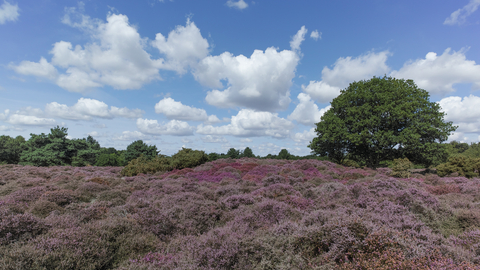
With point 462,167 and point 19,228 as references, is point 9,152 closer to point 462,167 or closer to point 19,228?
point 19,228

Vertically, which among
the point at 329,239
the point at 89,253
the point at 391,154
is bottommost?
the point at 89,253

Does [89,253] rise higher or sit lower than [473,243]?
lower

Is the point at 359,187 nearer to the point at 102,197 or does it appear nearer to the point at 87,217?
the point at 87,217

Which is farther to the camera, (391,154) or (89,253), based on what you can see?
(391,154)

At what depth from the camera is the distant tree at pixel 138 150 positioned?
2486 cm

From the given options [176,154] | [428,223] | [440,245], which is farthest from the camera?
[176,154]

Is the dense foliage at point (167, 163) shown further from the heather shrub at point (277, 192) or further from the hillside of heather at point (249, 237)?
the heather shrub at point (277, 192)

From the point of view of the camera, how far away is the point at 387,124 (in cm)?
2262

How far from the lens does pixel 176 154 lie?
67.8 ft

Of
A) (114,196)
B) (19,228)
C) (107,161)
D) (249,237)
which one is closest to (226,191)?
(114,196)

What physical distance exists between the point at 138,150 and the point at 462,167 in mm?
29242

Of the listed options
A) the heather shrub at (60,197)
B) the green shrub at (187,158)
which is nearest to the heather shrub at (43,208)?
the heather shrub at (60,197)

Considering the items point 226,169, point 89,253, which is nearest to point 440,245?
point 89,253

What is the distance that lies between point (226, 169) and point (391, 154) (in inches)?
769
